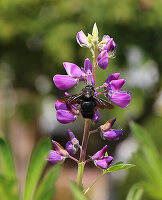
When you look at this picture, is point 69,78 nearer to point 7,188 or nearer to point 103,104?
point 103,104

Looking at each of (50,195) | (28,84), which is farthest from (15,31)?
(50,195)

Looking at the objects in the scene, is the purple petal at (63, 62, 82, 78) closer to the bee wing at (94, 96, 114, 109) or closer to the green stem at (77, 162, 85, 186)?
the bee wing at (94, 96, 114, 109)

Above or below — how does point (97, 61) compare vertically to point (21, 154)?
above

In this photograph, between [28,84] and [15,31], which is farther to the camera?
[28,84]

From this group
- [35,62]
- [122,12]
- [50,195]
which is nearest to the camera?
[50,195]

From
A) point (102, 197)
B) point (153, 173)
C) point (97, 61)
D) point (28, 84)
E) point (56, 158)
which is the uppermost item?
point (97, 61)

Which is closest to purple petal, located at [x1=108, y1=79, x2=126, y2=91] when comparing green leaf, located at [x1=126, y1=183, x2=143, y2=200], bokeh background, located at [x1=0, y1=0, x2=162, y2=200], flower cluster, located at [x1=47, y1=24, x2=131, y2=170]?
flower cluster, located at [x1=47, y1=24, x2=131, y2=170]

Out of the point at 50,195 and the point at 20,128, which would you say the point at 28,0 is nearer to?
the point at 20,128
